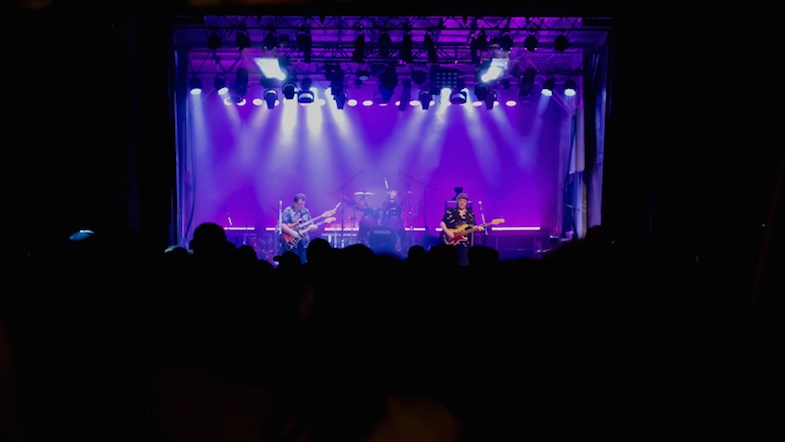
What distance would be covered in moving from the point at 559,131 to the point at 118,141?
913 centimetres

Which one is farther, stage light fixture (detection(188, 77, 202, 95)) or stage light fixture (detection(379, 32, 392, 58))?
stage light fixture (detection(188, 77, 202, 95))

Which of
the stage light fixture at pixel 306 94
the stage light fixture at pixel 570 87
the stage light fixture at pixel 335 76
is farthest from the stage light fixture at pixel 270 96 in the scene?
the stage light fixture at pixel 570 87

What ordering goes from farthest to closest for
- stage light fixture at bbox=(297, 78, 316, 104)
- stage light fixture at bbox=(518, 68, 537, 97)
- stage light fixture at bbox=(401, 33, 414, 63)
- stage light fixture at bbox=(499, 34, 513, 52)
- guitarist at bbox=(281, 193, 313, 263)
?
1. stage light fixture at bbox=(297, 78, 316, 104)
2. guitarist at bbox=(281, 193, 313, 263)
3. stage light fixture at bbox=(518, 68, 537, 97)
4. stage light fixture at bbox=(401, 33, 414, 63)
5. stage light fixture at bbox=(499, 34, 513, 52)

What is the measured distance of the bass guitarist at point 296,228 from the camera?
9734 mm

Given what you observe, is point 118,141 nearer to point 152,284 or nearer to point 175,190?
point 175,190

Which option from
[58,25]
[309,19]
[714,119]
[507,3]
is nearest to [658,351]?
[714,119]

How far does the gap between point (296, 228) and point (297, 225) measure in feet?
0.20

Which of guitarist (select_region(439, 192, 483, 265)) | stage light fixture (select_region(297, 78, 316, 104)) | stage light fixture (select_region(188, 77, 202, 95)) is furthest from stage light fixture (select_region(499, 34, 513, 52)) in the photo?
stage light fixture (select_region(188, 77, 202, 95))

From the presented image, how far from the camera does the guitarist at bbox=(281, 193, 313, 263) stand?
9.72 metres

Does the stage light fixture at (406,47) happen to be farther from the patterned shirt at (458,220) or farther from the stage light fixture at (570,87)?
the stage light fixture at (570,87)

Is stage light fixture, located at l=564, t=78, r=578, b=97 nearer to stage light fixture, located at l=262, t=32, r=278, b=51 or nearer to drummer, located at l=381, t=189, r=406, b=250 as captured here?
drummer, located at l=381, t=189, r=406, b=250

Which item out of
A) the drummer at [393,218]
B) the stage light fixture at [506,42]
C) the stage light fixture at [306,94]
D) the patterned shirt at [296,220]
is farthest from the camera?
the drummer at [393,218]

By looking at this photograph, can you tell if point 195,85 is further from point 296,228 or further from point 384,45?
point 384,45

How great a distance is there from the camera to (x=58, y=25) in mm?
6176
